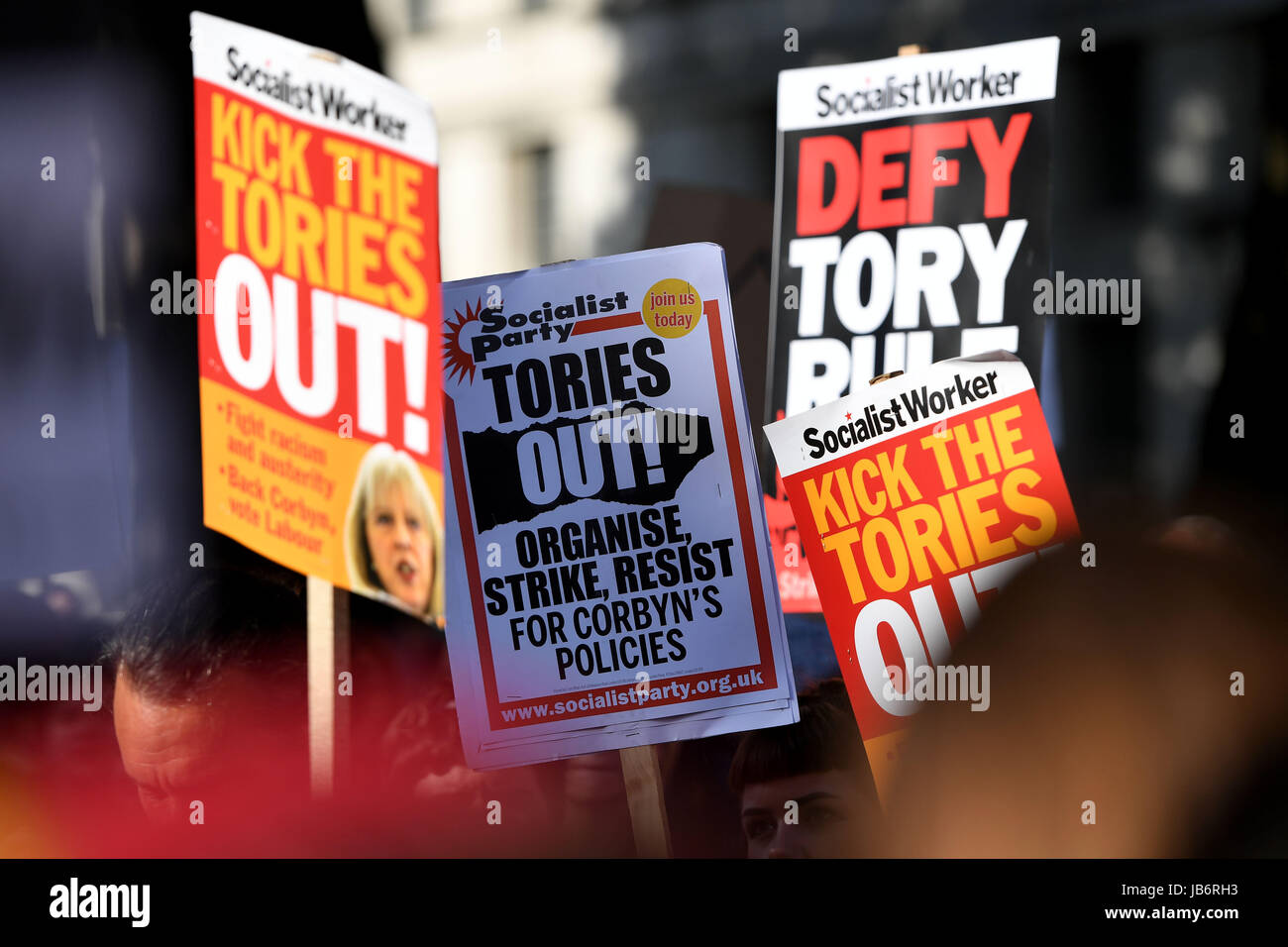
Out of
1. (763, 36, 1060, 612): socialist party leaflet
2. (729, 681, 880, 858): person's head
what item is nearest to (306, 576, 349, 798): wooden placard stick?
(729, 681, 880, 858): person's head

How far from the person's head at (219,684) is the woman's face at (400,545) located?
20 centimetres

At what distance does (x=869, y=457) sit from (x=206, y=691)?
1.50m

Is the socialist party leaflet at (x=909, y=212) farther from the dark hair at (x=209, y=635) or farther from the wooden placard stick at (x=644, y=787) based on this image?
the dark hair at (x=209, y=635)

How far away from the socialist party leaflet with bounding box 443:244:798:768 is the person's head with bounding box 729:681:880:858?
64 mm

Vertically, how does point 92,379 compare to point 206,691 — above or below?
above

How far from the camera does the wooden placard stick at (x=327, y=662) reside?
2.43 metres

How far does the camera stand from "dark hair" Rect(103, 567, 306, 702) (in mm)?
2432

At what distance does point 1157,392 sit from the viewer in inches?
91.1

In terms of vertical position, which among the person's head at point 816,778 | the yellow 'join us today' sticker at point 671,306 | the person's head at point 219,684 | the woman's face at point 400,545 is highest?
the yellow 'join us today' sticker at point 671,306

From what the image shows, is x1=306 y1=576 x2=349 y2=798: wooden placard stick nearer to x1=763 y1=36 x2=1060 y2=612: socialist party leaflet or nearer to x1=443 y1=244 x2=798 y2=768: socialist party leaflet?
x1=443 y1=244 x2=798 y2=768: socialist party leaflet

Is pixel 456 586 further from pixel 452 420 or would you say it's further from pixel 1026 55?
pixel 1026 55

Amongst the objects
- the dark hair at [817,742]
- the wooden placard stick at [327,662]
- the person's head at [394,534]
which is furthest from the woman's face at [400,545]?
the dark hair at [817,742]

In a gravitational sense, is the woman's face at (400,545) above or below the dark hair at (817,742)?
above
